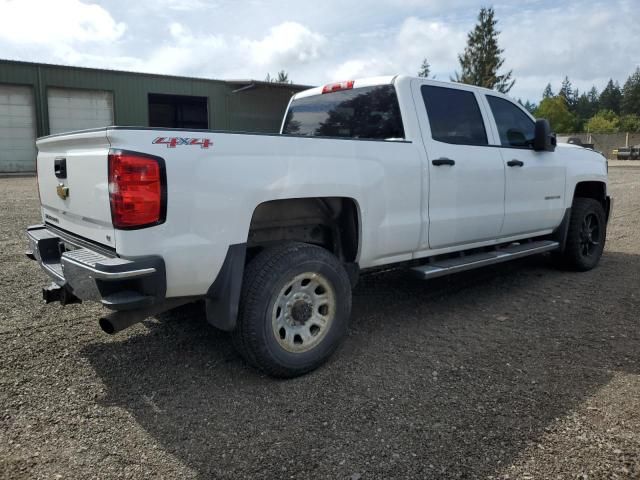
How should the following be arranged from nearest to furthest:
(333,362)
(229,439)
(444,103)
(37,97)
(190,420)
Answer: (229,439)
(190,420)
(333,362)
(444,103)
(37,97)

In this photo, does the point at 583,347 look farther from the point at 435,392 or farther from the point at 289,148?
the point at 289,148

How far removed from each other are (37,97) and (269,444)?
24288 mm

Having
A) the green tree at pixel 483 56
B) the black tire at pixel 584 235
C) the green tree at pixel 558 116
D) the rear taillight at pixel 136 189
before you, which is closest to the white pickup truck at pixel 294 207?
the rear taillight at pixel 136 189

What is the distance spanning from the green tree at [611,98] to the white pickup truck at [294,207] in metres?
134

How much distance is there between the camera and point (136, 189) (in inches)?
108

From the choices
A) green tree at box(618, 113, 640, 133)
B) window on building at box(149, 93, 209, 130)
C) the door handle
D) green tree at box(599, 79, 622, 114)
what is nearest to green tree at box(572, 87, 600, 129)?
green tree at box(599, 79, 622, 114)

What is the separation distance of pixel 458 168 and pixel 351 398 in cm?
217

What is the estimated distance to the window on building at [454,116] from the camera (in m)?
4.44

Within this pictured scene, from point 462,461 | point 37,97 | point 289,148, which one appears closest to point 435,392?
point 462,461

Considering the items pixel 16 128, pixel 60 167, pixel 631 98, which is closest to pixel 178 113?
pixel 16 128

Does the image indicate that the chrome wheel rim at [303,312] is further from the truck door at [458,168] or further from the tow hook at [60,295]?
the tow hook at [60,295]

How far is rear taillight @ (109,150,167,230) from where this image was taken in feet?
8.95

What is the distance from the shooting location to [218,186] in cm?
297

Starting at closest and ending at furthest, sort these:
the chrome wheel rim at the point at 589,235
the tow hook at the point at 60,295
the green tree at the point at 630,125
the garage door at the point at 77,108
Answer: the tow hook at the point at 60,295 → the chrome wheel rim at the point at 589,235 → the garage door at the point at 77,108 → the green tree at the point at 630,125
